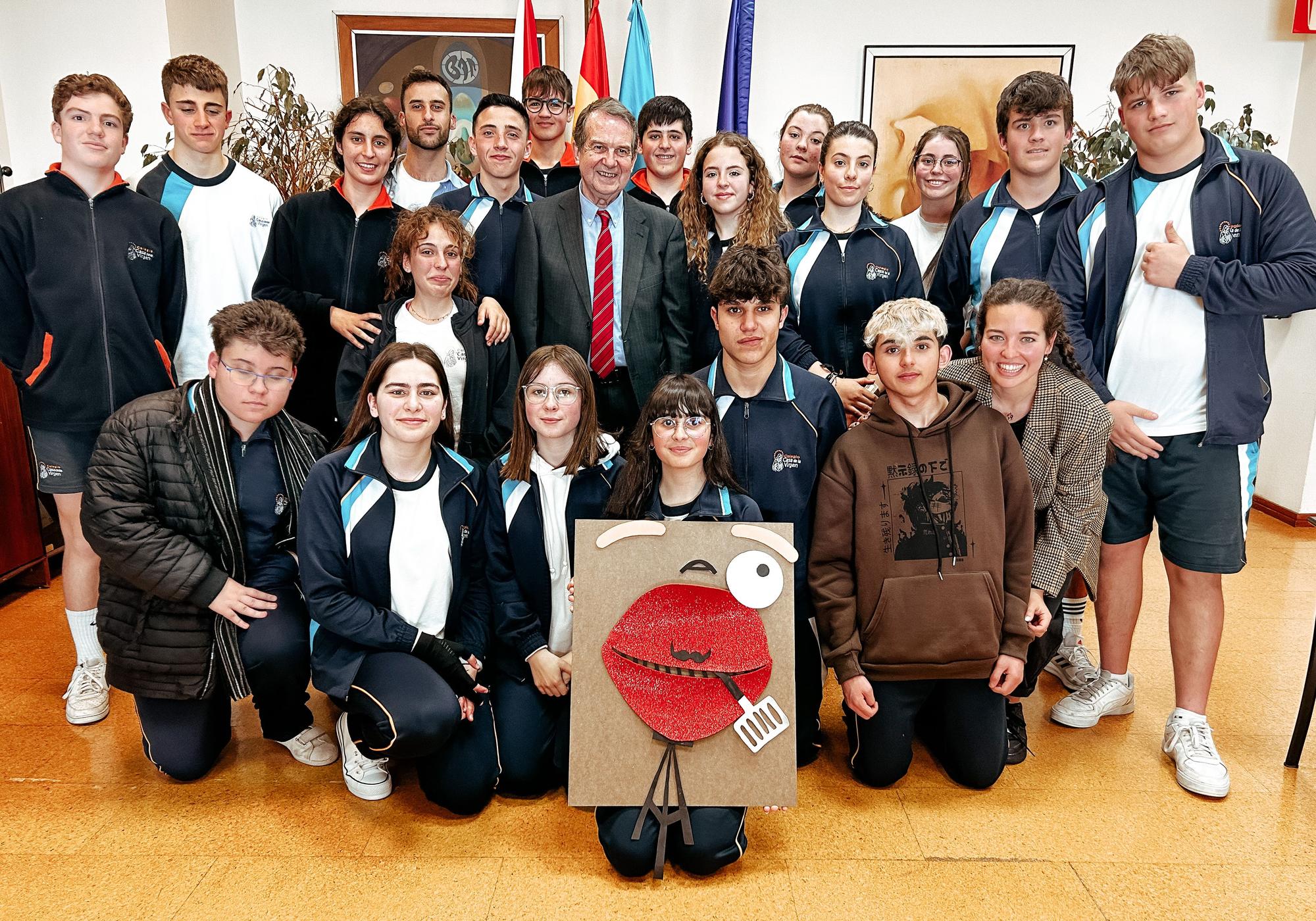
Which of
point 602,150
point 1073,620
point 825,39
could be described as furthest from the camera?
point 825,39

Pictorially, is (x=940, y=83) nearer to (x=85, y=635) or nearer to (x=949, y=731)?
(x=949, y=731)

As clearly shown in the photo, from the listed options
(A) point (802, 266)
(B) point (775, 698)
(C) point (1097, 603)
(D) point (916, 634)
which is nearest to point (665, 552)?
(B) point (775, 698)

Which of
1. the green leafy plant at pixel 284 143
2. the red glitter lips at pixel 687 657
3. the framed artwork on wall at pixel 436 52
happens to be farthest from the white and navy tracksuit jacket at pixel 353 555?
the framed artwork on wall at pixel 436 52

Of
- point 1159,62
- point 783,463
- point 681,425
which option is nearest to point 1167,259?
point 1159,62

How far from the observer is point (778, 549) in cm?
209

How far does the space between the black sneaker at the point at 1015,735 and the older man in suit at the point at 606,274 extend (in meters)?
1.49

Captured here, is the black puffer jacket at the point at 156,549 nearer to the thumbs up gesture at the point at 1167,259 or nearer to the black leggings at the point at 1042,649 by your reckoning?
the black leggings at the point at 1042,649

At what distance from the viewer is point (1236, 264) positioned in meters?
2.32

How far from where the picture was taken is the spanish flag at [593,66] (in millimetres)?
5082

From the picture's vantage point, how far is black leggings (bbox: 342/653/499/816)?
84.8 inches

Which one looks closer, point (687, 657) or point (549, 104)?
point (687, 657)

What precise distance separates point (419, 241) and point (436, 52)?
3245 millimetres

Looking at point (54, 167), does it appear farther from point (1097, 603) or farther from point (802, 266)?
point (1097, 603)

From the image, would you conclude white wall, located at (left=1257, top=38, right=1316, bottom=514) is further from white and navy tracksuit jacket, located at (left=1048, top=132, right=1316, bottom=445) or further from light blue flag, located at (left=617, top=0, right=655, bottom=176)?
light blue flag, located at (left=617, top=0, right=655, bottom=176)
